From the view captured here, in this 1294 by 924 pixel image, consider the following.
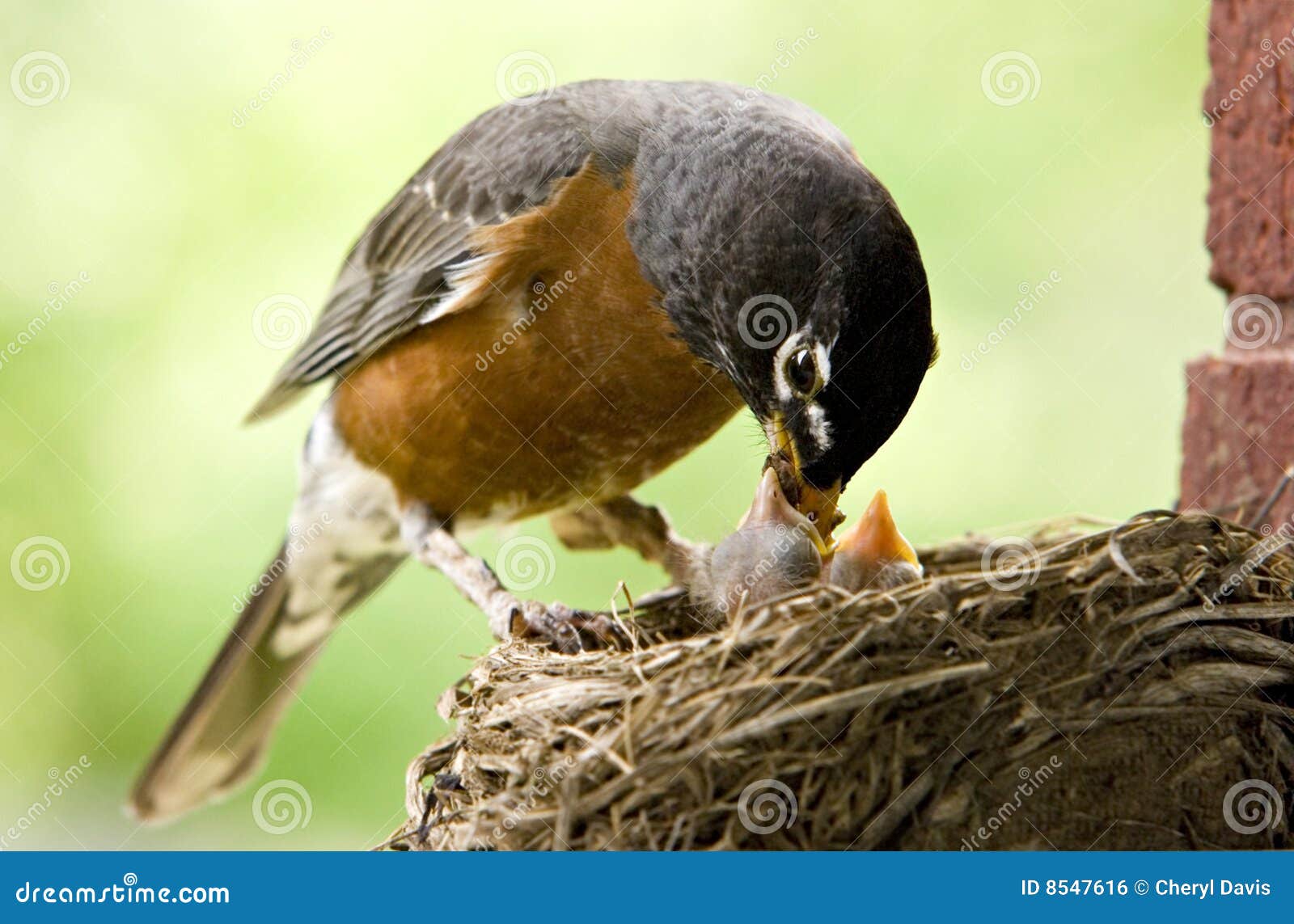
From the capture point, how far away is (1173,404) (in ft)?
11.5

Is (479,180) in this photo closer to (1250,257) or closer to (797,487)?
(797,487)

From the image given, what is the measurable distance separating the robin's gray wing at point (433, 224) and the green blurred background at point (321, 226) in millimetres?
175

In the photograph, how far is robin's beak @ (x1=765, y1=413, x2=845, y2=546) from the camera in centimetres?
273

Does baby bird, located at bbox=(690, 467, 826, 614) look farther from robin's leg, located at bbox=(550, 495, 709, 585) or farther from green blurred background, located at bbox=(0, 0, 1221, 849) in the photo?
robin's leg, located at bbox=(550, 495, 709, 585)

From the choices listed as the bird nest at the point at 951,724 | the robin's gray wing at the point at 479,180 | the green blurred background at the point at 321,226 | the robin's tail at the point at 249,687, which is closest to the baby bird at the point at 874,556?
the bird nest at the point at 951,724

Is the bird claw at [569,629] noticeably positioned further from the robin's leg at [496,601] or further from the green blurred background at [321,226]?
the green blurred background at [321,226]

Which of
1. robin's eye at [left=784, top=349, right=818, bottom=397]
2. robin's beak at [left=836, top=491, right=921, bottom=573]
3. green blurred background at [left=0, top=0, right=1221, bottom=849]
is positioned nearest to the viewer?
robin's eye at [left=784, top=349, right=818, bottom=397]

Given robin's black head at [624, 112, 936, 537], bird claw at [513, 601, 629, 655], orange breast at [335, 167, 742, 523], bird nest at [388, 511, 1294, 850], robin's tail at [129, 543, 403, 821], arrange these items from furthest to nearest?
robin's tail at [129, 543, 403, 821], orange breast at [335, 167, 742, 523], bird claw at [513, 601, 629, 655], robin's black head at [624, 112, 936, 537], bird nest at [388, 511, 1294, 850]

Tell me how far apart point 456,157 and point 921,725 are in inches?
94.0

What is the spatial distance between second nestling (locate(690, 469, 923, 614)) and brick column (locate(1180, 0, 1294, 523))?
872mm

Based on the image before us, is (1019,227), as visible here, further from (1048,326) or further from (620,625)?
(620,625)

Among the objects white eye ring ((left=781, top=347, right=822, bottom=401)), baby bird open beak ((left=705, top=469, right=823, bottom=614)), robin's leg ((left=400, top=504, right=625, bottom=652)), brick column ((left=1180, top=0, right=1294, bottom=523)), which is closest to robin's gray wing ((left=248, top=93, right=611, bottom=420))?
robin's leg ((left=400, top=504, right=625, bottom=652))

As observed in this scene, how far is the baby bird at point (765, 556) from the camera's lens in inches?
104

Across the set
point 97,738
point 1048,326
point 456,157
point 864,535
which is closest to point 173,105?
point 456,157
